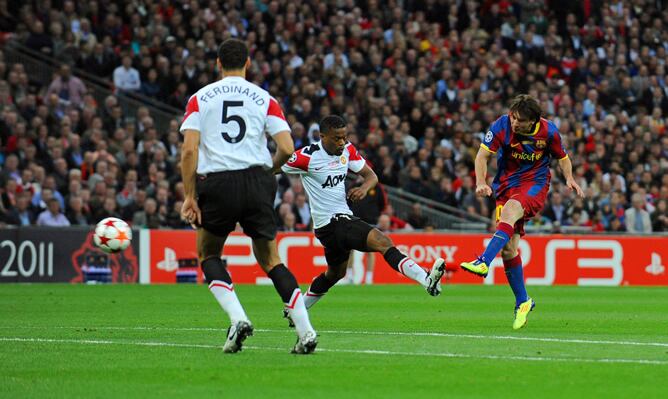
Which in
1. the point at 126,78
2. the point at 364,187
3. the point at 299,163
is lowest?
the point at 364,187

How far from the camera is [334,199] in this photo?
13.4m

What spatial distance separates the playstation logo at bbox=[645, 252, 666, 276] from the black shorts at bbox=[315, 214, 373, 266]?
1496 centimetres

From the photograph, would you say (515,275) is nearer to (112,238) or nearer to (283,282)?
(283,282)

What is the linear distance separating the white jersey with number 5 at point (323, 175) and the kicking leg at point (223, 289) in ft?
12.4

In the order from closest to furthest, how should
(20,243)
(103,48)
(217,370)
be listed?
(217,370)
(20,243)
(103,48)

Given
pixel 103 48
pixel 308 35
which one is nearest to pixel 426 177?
pixel 308 35

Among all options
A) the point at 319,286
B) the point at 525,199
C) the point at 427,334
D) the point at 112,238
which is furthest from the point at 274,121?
the point at 112,238

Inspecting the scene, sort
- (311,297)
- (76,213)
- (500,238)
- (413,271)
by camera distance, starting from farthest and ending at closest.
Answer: (76,213) < (311,297) < (500,238) < (413,271)

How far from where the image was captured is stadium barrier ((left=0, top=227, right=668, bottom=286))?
78.3ft

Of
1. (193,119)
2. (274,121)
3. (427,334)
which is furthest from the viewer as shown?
(427,334)

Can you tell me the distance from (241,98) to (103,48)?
19.4m

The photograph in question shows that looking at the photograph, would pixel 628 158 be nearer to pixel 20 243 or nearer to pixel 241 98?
pixel 20 243

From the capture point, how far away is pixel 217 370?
8.41 meters

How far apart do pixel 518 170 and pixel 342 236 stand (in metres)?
1.90
